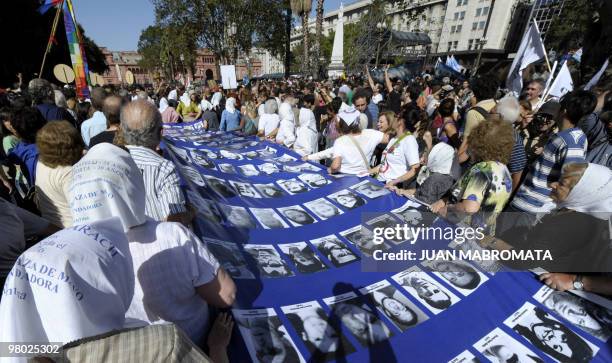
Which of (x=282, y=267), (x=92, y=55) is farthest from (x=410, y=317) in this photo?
(x=92, y=55)

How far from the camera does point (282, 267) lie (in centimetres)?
214

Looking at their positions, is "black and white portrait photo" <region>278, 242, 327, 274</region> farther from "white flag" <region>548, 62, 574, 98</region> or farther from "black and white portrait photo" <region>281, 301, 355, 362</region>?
"white flag" <region>548, 62, 574, 98</region>

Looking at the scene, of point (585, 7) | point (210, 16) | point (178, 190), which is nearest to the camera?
point (178, 190)

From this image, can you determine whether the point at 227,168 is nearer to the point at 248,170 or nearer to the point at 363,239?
the point at 248,170

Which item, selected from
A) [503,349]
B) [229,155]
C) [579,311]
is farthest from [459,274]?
[229,155]

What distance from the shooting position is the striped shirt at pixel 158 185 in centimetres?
183

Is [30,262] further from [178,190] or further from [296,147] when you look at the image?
[296,147]

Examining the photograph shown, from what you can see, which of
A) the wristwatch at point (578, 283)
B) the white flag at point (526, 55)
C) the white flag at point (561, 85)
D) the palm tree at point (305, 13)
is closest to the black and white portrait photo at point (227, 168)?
the wristwatch at point (578, 283)

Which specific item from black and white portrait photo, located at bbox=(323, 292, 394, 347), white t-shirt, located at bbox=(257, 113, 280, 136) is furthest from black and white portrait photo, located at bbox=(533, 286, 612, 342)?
white t-shirt, located at bbox=(257, 113, 280, 136)

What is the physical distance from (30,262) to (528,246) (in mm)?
2992

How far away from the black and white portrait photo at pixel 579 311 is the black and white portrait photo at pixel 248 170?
3.18 meters

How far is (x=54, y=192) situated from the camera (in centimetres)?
254

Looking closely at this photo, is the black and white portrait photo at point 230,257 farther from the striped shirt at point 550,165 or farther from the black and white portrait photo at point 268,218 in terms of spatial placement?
the striped shirt at point 550,165

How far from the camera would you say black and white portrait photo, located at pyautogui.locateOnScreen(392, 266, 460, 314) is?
183 centimetres
